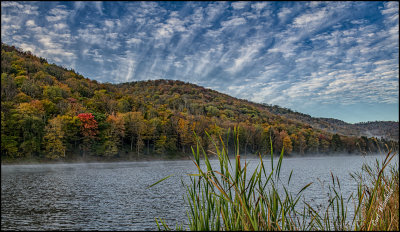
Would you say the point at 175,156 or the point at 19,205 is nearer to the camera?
the point at 19,205

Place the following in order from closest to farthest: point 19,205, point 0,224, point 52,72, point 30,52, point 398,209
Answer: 1. point 398,209
2. point 0,224
3. point 19,205
4. point 52,72
5. point 30,52

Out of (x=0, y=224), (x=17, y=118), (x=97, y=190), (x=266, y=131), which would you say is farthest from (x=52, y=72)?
(x=0, y=224)

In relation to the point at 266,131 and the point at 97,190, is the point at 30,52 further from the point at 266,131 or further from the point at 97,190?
the point at 97,190

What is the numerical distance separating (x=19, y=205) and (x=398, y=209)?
21.2 m

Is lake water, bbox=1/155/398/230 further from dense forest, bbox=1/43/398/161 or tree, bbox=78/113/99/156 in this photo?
tree, bbox=78/113/99/156

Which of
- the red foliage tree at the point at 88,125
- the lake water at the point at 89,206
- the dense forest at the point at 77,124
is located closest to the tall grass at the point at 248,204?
the lake water at the point at 89,206

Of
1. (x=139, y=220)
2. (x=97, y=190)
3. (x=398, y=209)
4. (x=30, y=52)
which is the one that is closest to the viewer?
(x=398, y=209)

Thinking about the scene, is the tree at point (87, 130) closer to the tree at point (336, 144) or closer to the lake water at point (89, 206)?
the lake water at point (89, 206)

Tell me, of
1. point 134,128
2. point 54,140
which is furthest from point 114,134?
point 54,140

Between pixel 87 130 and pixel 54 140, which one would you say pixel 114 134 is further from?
pixel 54 140

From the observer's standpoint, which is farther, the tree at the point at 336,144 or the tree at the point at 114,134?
the tree at the point at 336,144

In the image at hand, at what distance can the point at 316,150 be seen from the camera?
139m

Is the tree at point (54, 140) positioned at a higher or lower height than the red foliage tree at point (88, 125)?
lower

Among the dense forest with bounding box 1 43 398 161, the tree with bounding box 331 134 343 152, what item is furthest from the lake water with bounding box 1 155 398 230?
the tree with bounding box 331 134 343 152
